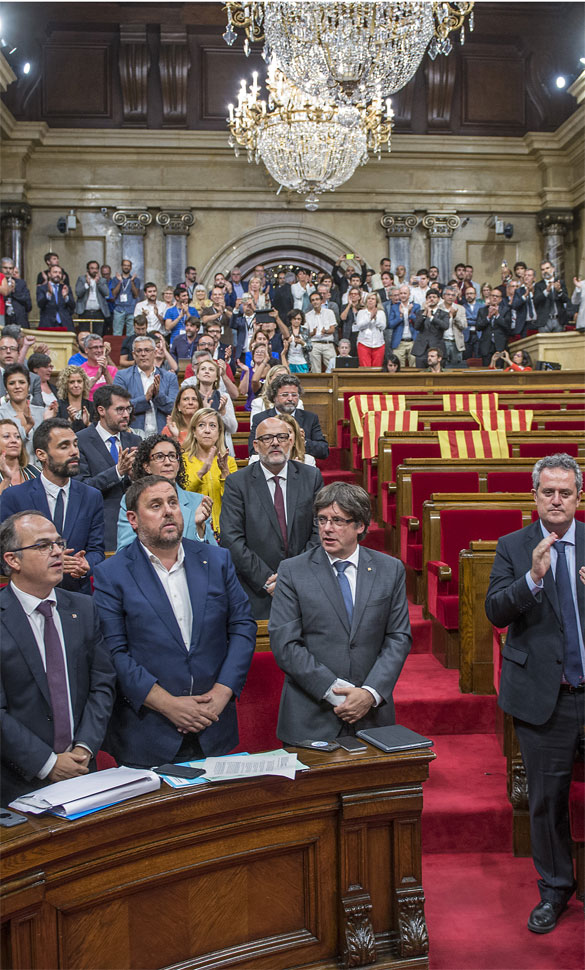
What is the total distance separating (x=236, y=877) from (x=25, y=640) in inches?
27.2

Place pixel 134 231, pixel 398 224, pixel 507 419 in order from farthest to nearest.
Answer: pixel 398 224 → pixel 134 231 → pixel 507 419

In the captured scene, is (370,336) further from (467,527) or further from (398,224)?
(467,527)

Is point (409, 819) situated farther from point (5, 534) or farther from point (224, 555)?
point (5, 534)

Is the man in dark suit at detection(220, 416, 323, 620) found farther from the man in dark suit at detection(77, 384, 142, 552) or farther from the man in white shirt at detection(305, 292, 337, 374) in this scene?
the man in white shirt at detection(305, 292, 337, 374)

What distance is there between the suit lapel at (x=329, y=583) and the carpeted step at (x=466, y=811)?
29.2 inches

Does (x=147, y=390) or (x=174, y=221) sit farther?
(x=174, y=221)

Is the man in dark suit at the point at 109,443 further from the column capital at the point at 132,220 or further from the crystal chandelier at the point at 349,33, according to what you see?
the column capital at the point at 132,220

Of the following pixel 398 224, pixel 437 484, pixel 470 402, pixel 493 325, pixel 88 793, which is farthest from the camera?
pixel 398 224

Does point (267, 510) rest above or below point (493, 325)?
below

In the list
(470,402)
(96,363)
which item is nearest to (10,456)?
(96,363)

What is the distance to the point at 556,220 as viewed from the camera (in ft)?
40.7

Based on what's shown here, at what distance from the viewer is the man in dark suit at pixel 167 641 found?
7.65ft

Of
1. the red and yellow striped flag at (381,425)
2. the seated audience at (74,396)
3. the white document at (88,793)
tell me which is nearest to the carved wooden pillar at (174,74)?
the red and yellow striped flag at (381,425)

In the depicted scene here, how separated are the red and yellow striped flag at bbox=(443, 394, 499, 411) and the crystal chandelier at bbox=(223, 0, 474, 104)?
8.72 ft
